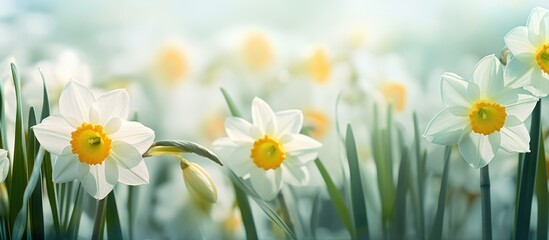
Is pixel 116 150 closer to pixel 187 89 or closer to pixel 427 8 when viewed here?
pixel 187 89

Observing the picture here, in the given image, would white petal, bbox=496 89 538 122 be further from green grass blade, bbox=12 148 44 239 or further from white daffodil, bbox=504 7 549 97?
green grass blade, bbox=12 148 44 239

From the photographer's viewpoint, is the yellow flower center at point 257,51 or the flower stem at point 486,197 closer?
the flower stem at point 486,197

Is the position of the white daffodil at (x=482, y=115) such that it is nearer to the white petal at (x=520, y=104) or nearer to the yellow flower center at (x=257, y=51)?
the white petal at (x=520, y=104)

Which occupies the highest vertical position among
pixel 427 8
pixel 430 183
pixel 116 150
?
pixel 427 8

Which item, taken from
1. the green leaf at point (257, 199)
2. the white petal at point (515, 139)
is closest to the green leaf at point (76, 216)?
the green leaf at point (257, 199)

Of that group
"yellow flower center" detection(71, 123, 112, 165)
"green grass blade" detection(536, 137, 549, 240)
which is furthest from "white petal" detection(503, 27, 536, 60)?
"yellow flower center" detection(71, 123, 112, 165)

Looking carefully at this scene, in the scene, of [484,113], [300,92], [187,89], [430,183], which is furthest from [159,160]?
[484,113]
